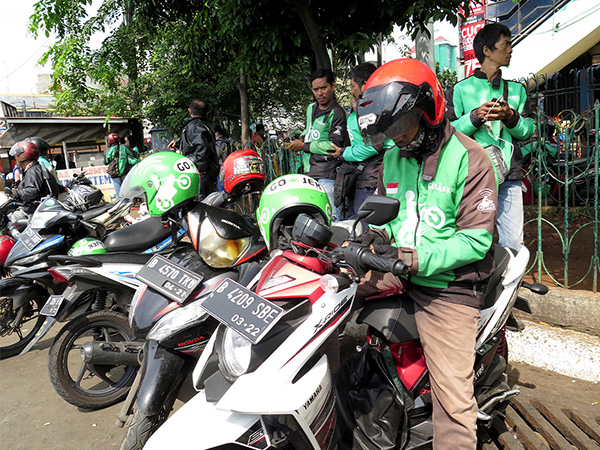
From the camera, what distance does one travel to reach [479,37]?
3270mm

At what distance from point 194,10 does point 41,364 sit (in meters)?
5.31

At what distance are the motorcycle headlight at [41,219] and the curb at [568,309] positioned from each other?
3627mm

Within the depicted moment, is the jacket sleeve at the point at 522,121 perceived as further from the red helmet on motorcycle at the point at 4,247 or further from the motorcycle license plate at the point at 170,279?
the red helmet on motorcycle at the point at 4,247

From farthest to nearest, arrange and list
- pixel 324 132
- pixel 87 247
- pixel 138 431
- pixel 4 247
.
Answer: pixel 4 247 < pixel 324 132 < pixel 87 247 < pixel 138 431

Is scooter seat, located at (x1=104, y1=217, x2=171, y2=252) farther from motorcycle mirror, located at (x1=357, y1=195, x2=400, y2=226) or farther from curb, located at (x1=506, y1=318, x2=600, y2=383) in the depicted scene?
curb, located at (x1=506, y1=318, x2=600, y2=383)

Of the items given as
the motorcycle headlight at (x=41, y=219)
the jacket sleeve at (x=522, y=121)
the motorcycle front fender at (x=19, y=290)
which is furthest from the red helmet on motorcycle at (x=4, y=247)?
the jacket sleeve at (x=522, y=121)

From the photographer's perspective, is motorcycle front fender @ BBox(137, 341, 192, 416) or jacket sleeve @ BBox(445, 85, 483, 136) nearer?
motorcycle front fender @ BBox(137, 341, 192, 416)

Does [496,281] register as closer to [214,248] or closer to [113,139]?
[214,248]

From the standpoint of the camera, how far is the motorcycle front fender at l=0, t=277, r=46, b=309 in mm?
3846

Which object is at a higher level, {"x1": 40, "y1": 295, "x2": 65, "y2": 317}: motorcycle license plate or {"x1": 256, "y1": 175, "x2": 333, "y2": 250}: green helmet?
{"x1": 256, "y1": 175, "x2": 333, "y2": 250}: green helmet

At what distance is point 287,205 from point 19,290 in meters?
2.83

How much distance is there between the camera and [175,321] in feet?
8.03

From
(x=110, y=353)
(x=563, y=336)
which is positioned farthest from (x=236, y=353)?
(x=563, y=336)

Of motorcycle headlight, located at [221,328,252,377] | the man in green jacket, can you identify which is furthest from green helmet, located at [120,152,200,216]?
the man in green jacket
